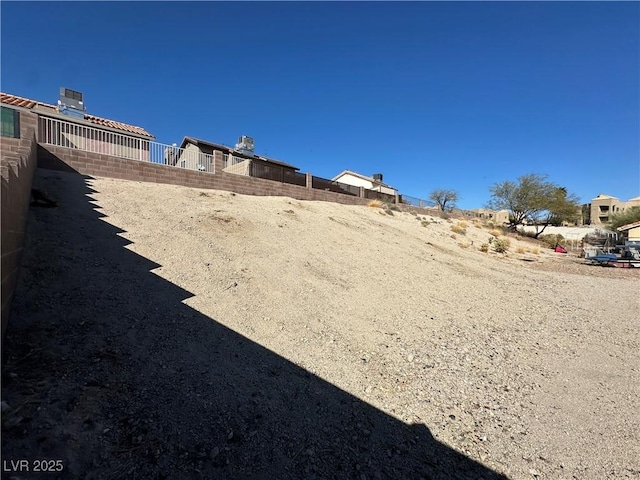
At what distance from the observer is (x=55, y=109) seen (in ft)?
57.6

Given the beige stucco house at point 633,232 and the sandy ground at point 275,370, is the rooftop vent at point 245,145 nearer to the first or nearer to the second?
the sandy ground at point 275,370

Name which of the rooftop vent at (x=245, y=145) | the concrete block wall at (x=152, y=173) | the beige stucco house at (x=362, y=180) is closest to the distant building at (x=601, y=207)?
the beige stucco house at (x=362, y=180)

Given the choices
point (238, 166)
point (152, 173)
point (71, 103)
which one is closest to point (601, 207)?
point (238, 166)

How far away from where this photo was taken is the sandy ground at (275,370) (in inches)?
92.2

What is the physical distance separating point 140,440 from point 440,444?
255 cm

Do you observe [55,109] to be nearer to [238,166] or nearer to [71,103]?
[71,103]

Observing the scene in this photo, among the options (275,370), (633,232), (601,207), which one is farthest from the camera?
(601,207)

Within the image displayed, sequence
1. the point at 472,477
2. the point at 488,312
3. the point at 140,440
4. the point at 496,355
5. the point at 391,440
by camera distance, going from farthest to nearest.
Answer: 1. the point at 488,312
2. the point at 496,355
3. the point at 391,440
4. the point at 472,477
5. the point at 140,440

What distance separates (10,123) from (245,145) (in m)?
22.1

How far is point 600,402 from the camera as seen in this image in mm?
3613

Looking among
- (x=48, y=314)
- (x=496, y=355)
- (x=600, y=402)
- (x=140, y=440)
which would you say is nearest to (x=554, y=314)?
(x=496, y=355)

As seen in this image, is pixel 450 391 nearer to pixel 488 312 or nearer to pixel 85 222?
pixel 488 312

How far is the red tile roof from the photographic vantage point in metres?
15.3

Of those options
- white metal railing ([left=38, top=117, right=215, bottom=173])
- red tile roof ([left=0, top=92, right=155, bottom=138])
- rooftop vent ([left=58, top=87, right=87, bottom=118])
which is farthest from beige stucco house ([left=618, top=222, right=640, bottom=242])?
rooftop vent ([left=58, top=87, right=87, bottom=118])
